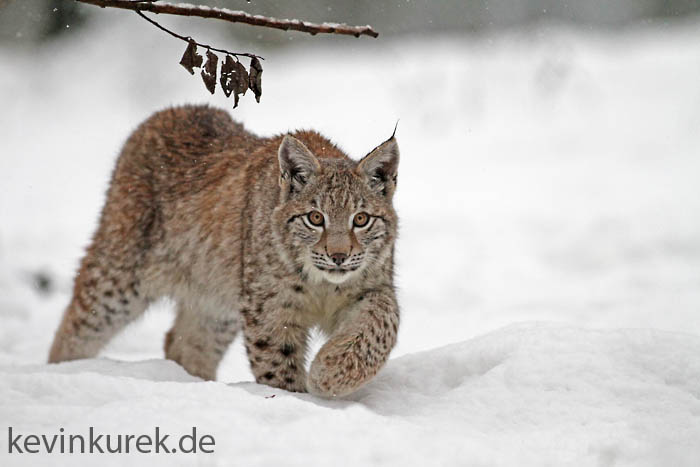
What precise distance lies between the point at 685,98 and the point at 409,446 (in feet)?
44.0

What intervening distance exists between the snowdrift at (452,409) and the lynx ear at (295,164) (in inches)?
43.6

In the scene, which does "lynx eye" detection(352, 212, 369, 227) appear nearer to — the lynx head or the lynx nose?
the lynx head

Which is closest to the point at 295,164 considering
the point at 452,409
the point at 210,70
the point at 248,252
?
the point at 248,252

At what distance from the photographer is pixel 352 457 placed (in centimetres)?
272

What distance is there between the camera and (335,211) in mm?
4156

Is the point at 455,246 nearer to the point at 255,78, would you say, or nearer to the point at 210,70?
the point at 255,78

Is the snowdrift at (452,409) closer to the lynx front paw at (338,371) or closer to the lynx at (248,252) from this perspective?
the lynx front paw at (338,371)

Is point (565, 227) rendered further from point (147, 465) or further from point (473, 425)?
point (147, 465)

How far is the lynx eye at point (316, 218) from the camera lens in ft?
13.7

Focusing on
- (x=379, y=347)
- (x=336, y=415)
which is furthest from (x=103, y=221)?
(x=336, y=415)

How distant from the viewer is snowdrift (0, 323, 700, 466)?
281 centimetres

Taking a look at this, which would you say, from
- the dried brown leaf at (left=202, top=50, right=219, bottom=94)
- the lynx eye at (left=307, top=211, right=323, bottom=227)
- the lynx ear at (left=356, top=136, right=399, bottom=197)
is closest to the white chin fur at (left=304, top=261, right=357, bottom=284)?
the lynx eye at (left=307, top=211, right=323, bottom=227)

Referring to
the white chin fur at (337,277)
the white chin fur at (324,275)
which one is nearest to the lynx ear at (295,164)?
the white chin fur at (324,275)

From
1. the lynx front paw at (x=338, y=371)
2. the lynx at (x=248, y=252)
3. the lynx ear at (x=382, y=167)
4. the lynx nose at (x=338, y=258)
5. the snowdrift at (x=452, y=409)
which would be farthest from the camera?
the lynx ear at (x=382, y=167)
